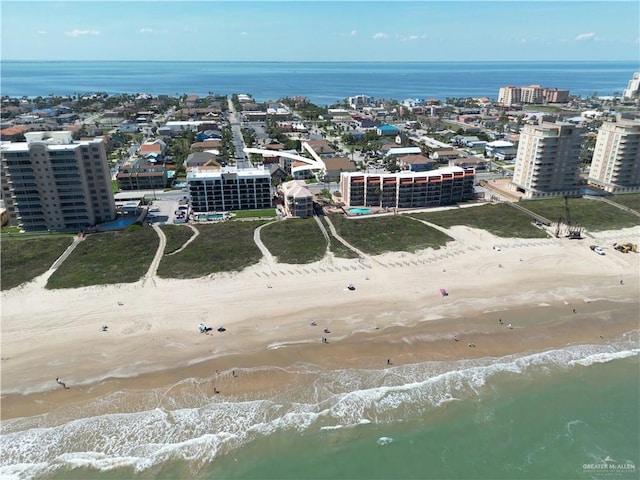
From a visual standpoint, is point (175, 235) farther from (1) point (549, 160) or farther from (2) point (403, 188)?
(1) point (549, 160)

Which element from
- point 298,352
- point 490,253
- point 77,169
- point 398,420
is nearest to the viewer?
point 398,420

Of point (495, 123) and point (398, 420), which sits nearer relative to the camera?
point (398, 420)

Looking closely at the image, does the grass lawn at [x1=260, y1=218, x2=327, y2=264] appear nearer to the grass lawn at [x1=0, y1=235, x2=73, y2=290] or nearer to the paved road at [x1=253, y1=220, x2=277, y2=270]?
the paved road at [x1=253, y1=220, x2=277, y2=270]


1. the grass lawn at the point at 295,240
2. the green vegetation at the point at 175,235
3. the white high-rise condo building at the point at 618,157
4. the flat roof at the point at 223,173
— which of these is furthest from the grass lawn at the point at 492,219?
the green vegetation at the point at 175,235

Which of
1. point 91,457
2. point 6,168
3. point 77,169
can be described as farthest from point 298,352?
point 6,168

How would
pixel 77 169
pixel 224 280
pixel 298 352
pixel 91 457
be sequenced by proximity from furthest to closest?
pixel 77 169
pixel 224 280
pixel 298 352
pixel 91 457

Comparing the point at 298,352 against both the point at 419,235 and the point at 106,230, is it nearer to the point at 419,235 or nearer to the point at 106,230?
the point at 419,235

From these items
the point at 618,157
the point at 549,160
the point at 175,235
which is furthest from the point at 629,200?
the point at 175,235

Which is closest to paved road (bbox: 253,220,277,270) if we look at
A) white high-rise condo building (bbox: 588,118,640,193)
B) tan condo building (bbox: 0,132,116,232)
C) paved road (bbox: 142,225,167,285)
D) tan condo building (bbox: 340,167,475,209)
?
paved road (bbox: 142,225,167,285)
